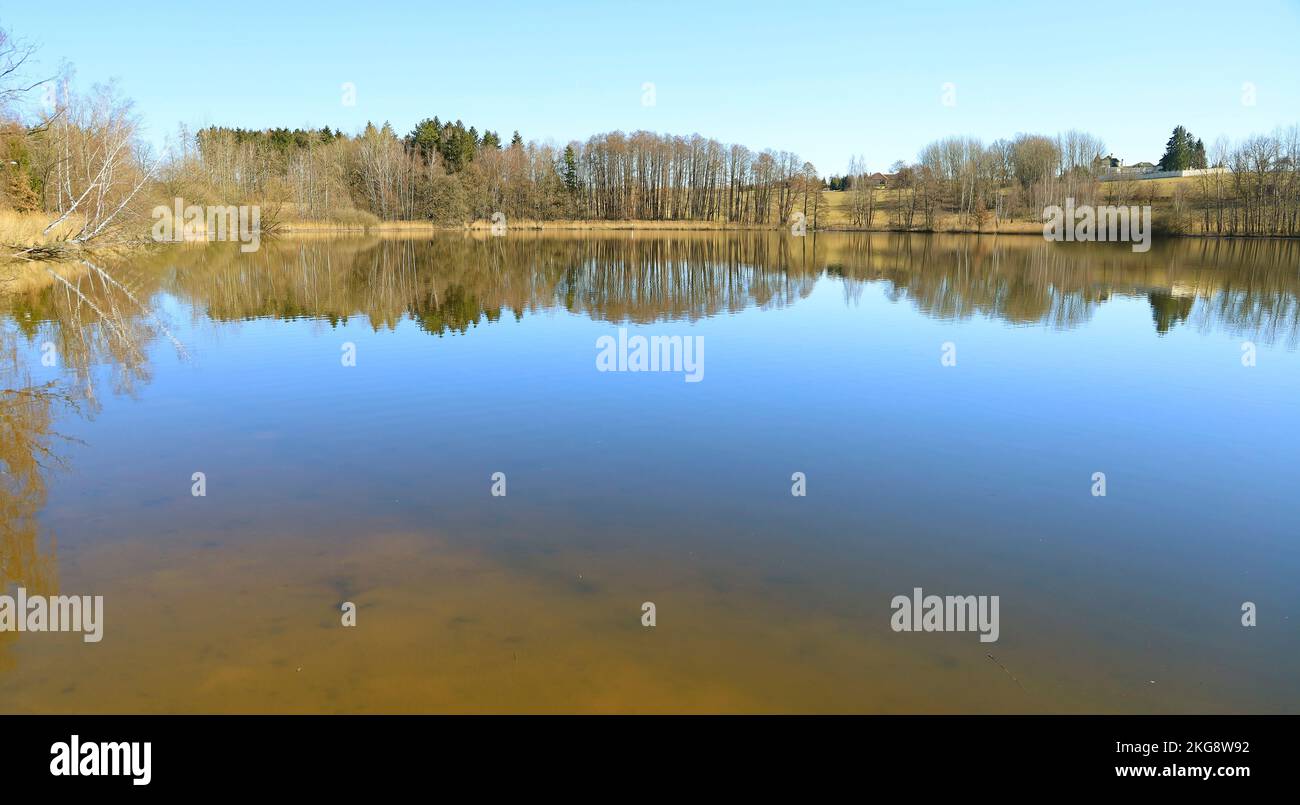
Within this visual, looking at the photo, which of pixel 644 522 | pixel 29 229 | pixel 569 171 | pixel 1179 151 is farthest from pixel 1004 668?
pixel 1179 151

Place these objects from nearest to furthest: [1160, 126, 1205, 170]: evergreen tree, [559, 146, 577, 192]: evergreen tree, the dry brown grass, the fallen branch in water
→ the fallen branch in water
the dry brown grass
[559, 146, 577, 192]: evergreen tree
[1160, 126, 1205, 170]: evergreen tree

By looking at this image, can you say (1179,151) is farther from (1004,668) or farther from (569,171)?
(1004,668)

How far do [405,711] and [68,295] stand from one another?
69.5ft

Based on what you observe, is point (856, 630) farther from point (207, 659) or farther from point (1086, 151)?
point (1086, 151)

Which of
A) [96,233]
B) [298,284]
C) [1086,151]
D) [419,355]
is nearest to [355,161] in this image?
[96,233]

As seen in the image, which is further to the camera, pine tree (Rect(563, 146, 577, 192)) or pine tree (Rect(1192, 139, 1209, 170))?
pine tree (Rect(1192, 139, 1209, 170))

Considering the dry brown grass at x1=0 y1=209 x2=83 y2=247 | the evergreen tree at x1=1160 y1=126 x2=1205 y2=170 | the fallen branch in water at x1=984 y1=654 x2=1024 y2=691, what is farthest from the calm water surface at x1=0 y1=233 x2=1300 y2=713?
the evergreen tree at x1=1160 y1=126 x2=1205 y2=170

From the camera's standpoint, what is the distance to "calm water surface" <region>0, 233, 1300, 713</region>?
434 cm

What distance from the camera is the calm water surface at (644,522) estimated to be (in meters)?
4.34

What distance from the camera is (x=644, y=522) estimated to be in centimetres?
639

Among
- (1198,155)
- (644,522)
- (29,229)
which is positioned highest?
(1198,155)

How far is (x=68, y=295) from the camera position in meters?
19.8

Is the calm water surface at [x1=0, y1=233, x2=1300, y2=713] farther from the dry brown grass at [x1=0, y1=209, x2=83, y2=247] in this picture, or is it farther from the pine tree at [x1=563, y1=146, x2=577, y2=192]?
the pine tree at [x1=563, y1=146, x2=577, y2=192]

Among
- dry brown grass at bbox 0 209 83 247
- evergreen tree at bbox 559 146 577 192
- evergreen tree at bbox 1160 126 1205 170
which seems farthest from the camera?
evergreen tree at bbox 1160 126 1205 170
